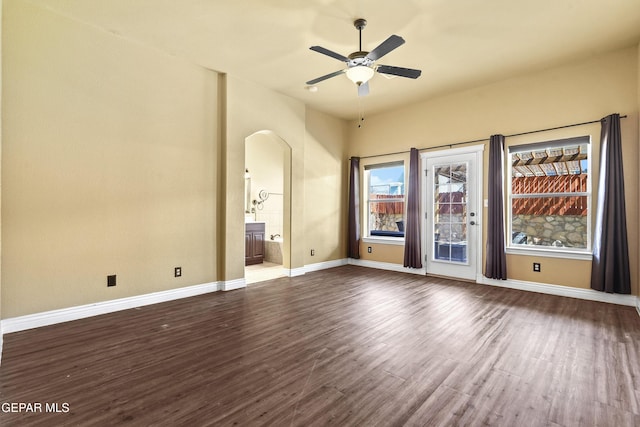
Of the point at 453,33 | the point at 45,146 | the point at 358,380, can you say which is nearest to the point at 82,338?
the point at 45,146

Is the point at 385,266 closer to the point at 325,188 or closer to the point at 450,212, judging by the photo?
the point at 450,212

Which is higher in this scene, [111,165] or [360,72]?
[360,72]

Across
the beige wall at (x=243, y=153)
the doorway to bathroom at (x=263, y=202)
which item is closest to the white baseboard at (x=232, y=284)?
the beige wall at (x=243, y=153)

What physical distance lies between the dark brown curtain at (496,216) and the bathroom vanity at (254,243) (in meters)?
4.48

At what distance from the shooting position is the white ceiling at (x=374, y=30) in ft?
9.95

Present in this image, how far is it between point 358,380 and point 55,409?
1.86 meters

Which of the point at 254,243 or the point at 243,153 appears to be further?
the point at 254,243

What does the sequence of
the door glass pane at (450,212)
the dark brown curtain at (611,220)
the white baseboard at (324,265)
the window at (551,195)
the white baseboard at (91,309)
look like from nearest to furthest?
the white baseboard at (91,309), the dark brown curtain at (611,220), the window at (551,195), the door glass pane at (450,212), the white baseboard at (324,265)

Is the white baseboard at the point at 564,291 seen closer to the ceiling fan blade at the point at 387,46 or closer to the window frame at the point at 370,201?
the window frame at the point at 370,201

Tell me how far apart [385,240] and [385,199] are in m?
0.88

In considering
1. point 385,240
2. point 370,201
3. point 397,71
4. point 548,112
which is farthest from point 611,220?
point 370,201

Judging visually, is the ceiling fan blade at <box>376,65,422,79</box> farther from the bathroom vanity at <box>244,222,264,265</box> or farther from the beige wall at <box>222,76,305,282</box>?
the bathroom vanity at <box>244,222,264,265</box>

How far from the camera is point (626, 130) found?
3.81 m

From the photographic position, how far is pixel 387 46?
281 cm
